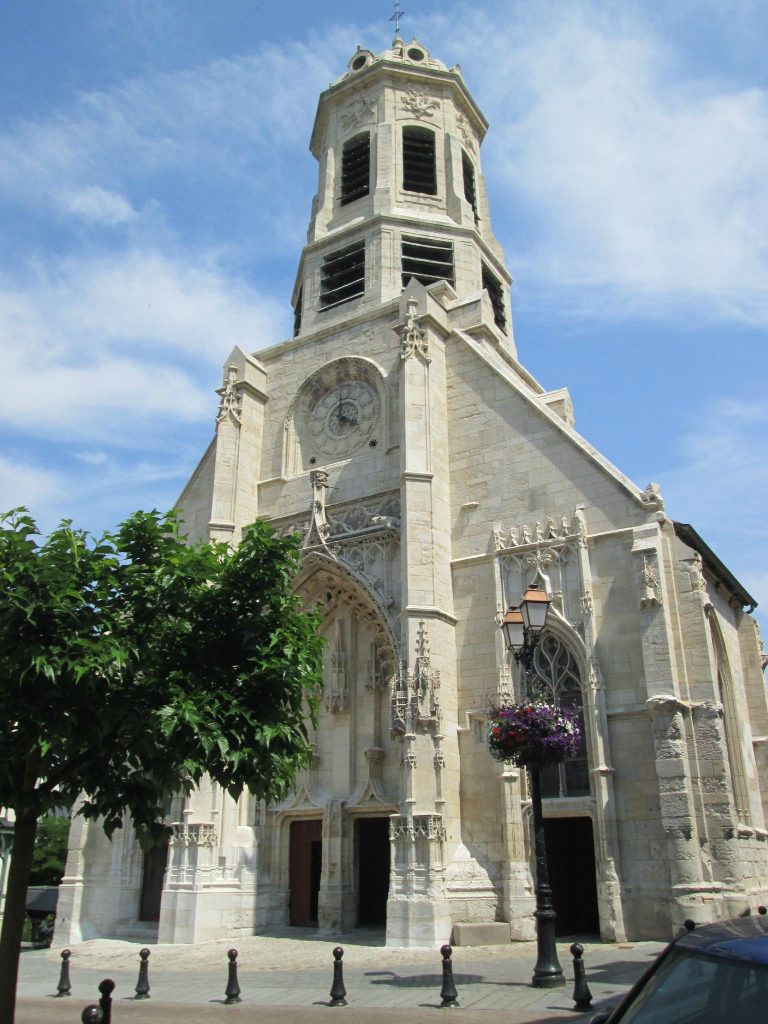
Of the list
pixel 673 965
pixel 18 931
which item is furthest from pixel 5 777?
pixel 673 965

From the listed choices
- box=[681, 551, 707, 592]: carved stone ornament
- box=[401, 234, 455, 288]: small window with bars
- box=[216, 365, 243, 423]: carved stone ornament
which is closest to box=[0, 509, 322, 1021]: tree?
box=[681, 551, 707, 592]: carved stone ornament

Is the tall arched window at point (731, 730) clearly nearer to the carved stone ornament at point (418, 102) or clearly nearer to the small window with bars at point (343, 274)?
the small window with bars at point (343, 274)

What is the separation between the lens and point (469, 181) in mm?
28734

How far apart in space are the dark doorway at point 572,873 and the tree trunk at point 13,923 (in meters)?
11.3

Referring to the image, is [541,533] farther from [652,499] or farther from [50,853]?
[50,853]

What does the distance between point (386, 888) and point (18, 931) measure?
12.6m

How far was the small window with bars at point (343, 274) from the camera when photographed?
25297 millimetres

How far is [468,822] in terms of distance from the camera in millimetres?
16734

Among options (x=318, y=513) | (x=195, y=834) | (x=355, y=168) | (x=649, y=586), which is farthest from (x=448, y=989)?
(x=355, y=168)

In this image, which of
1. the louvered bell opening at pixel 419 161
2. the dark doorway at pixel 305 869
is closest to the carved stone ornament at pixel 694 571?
the dark doorway at pixel 305 869

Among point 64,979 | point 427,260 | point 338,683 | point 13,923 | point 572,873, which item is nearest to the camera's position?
point 13,923

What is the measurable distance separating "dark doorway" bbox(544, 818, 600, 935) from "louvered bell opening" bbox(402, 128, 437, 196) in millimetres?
18626

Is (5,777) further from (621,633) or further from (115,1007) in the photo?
(621,633)

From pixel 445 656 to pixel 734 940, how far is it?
14.2 m
